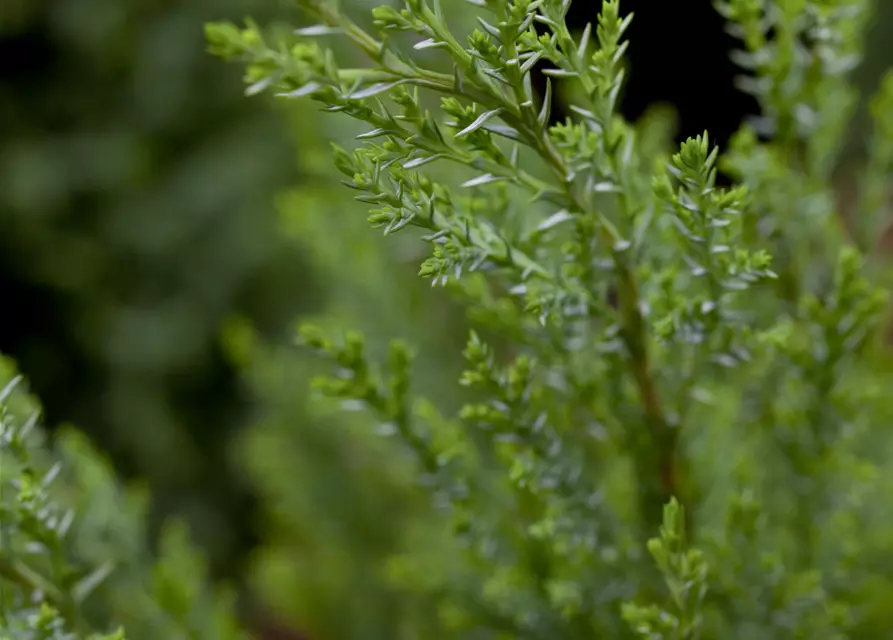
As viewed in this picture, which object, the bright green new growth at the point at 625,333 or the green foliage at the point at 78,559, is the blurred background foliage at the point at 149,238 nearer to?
the green foliage at the point at 78,559

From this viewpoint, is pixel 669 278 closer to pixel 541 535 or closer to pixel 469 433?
pixel 541 535

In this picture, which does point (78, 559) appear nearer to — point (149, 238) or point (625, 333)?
point (625, 333)

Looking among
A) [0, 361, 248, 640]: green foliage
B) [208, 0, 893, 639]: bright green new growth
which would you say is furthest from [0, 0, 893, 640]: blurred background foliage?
[208, 0, 893, 639]: bright green new growth

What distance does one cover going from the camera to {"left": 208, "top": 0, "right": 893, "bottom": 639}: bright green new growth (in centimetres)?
42

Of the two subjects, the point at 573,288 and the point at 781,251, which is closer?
the point at 573,288

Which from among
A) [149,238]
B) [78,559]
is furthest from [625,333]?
[149,238]

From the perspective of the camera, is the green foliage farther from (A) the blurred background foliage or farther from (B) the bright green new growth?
(A) the blurred background foliage

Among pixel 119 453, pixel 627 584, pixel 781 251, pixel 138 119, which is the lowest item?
pixel 119 453

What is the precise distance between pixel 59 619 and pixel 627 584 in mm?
351

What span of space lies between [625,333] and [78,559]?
43 centimetres

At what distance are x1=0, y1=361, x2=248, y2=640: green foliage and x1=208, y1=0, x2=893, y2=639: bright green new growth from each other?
0.17m

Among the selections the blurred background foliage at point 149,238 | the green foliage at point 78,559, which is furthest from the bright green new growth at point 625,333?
the blurred background foliage at point 149,238

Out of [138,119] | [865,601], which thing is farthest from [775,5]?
[138,119]

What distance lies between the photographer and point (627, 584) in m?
0.60
